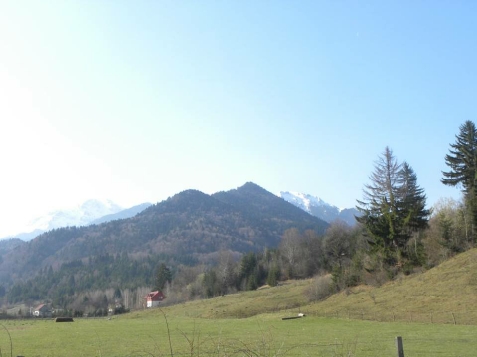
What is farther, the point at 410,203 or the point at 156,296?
the point at 156,296

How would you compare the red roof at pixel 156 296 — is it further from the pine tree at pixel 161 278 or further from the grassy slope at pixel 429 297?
the grassy slope at pixel 429 297

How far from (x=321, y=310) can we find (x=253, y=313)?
13.3 m

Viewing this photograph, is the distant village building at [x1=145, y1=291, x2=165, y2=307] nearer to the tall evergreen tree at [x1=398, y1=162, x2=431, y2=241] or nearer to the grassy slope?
the grassy slope

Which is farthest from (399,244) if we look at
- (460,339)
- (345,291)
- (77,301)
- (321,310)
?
(77,301)

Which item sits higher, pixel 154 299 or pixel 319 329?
pixel 319 329

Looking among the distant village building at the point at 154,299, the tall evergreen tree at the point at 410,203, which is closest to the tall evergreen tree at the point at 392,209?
the tall evergreen tree at the point at 410,203

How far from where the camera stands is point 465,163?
5769cm

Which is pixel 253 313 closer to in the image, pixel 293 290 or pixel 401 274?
pixel 293 290

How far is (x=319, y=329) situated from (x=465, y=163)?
35871mm

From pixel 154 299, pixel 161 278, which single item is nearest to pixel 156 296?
pixel 154 299

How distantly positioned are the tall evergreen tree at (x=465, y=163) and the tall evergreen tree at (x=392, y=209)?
544 centimetres

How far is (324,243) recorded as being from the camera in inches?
3989

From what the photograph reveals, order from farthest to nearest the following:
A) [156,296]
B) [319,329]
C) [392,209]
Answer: [156,296]
[392,209]
[319,329]

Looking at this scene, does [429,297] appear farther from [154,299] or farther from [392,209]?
[154,299]
